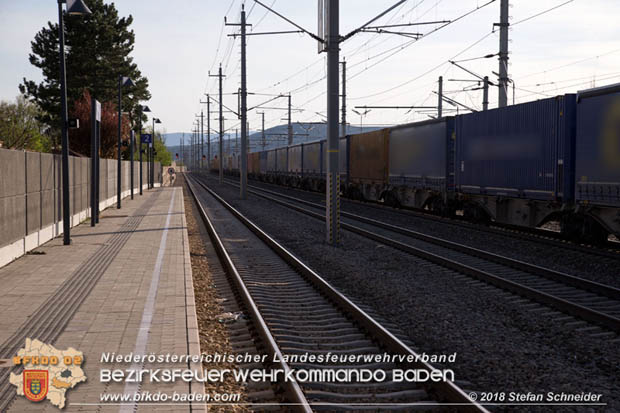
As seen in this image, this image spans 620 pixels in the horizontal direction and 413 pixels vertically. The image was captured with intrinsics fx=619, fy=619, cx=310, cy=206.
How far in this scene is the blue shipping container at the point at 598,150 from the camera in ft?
42.8

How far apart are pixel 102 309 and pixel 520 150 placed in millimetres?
12404

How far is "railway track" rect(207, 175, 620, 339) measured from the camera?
26.2 ft

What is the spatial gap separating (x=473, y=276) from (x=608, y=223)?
14.3 ft

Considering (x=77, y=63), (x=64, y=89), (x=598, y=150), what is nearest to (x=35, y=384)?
(x=64, y=89)

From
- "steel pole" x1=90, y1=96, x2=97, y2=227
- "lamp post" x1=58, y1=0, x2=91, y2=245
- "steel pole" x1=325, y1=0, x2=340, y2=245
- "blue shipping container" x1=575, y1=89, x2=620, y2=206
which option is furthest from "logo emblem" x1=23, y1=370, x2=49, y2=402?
"steel pole" x1=90, y1=96, x2=97, y2=227

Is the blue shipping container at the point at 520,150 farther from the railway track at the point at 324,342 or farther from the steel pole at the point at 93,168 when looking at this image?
the steel pole at the point at 93,168

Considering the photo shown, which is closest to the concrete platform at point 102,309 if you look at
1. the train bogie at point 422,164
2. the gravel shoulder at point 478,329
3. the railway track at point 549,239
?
the gravel shoulder at point 478,329

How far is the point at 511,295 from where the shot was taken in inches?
377

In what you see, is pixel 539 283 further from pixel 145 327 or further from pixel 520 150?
pixel 520 150

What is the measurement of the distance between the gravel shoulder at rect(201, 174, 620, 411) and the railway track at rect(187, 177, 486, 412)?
1.73ft

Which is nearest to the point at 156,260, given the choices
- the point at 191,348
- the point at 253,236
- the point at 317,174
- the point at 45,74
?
the point at 253,236

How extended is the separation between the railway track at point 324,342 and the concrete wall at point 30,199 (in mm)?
4228

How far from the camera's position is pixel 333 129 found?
635 inches

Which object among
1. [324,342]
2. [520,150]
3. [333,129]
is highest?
[333,129]
